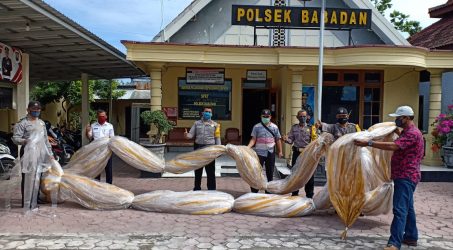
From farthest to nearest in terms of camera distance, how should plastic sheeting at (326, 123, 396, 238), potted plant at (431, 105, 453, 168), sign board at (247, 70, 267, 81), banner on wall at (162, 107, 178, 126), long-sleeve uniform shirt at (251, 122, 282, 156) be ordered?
sign board at (247, 70, 267, 81) → banner on wall at (162, 107, 178, 126) → potted plant at (431, 105, 453, 168) → long-sleeve uniform shirt at (251, 122, 282, 156) → plastic sheeting at (326, 123, 396, 238)

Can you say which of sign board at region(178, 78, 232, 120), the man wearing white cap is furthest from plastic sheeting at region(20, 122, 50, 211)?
sign board at region(178, 78, 232, 120)

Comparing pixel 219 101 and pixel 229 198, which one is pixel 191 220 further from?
pixel 219 101

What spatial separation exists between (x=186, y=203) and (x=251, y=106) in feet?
27.2

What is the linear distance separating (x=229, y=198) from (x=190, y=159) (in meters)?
0.96

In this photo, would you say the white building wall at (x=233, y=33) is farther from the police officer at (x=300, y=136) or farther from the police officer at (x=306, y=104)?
the police officer at (x=300, y=136)

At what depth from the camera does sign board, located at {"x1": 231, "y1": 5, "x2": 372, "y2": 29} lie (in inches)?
418

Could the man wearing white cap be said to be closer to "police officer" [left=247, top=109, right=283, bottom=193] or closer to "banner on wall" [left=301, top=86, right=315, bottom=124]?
"police officer" [left=247, top=109, right=283, bottom=193]

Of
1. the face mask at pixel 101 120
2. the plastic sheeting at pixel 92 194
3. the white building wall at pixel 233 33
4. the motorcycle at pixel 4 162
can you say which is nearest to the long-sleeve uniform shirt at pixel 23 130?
the plastic sheeting at pixel 92 194

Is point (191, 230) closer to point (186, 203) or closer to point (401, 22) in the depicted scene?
point (186, 203)

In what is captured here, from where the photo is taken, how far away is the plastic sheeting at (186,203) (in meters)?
5.99

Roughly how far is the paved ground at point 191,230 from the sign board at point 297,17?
5.94 meters

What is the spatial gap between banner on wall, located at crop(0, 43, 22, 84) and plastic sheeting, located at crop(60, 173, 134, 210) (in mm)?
3841

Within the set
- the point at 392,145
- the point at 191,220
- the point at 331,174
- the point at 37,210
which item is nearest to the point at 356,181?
the point at 331,174

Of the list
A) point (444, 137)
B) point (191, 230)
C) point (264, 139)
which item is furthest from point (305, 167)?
point (444, 137)
